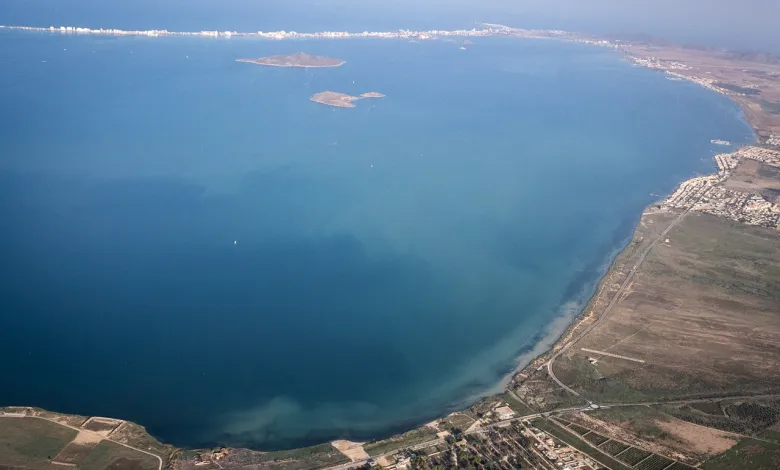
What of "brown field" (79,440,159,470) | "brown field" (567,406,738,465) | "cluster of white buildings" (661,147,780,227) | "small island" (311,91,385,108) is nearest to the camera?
"brown field" (79,440,159,470)

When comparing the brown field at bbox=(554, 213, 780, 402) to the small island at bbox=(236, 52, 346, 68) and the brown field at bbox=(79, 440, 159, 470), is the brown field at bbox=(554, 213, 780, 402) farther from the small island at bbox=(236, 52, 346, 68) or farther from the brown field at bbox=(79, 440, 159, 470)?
the small island at bbox=(236, 52, 346, 68)

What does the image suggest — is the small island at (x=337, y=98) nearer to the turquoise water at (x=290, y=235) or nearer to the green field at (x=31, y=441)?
the turquoise water at (x=290, y=235)

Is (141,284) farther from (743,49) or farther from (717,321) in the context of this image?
(743,49)

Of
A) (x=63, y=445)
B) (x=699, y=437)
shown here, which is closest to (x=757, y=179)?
(x=699, y=437)

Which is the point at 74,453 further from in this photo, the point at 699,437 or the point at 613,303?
the point at 613,303

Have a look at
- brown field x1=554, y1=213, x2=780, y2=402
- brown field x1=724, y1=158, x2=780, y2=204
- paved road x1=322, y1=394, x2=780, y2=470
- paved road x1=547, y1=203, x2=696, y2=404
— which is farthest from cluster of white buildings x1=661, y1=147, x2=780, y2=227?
paved road x1=322, y1=394, x2=780, y2=470

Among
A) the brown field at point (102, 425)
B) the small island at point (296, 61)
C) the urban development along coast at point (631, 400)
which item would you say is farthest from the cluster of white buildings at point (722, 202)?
the small island at point (296, 61)
